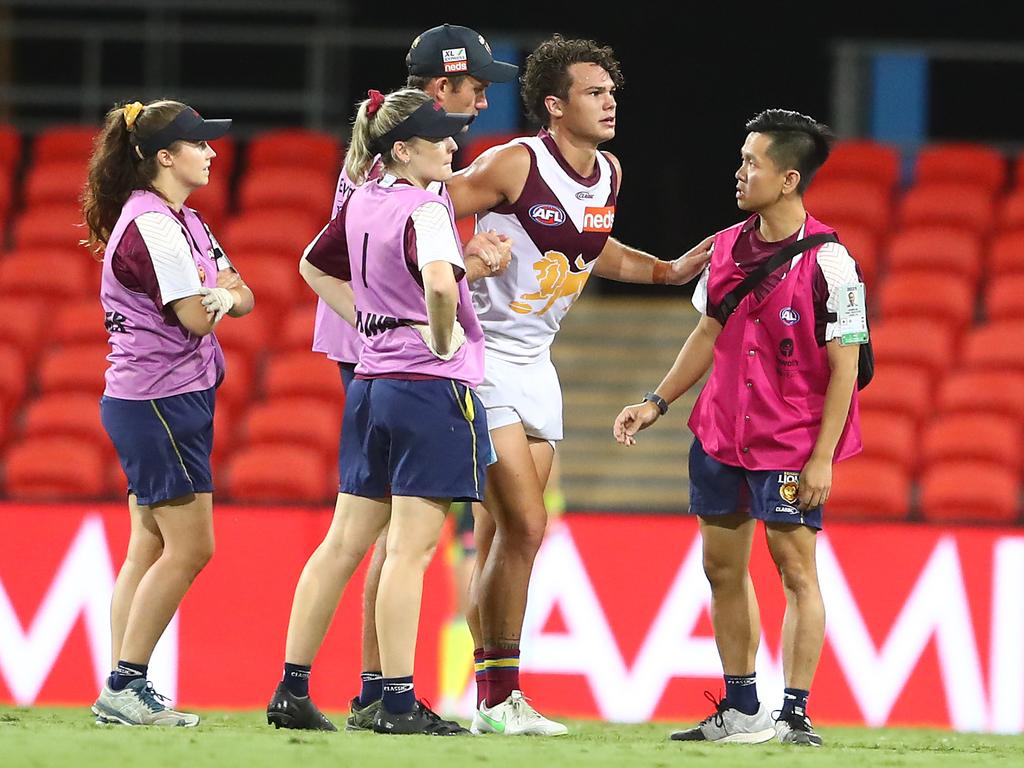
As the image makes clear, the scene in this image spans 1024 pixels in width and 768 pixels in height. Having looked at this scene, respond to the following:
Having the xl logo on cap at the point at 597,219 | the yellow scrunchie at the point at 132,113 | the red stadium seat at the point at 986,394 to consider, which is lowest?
the red stadium seat at the point at 986,394

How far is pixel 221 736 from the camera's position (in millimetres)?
4973

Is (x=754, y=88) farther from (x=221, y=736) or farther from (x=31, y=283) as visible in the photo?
(x=221, y=736)

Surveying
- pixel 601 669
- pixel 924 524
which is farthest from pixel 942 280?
pixel 601 669

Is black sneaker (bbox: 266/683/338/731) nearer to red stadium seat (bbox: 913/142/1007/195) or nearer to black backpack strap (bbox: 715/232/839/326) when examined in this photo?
black backpack strap (bbox: 715/232/839/326)

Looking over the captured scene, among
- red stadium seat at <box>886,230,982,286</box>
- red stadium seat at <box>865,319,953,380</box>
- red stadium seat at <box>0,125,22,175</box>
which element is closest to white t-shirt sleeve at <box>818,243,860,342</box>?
red stadium seat at <box>865,319,953,380</box>

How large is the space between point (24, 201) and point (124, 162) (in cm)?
702

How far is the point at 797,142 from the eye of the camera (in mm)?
5652

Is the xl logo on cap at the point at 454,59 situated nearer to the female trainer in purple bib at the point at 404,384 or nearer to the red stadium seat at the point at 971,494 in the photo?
the female trainer in purple bib at the point at 404,384

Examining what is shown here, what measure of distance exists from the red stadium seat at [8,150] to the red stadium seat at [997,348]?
6612 mm

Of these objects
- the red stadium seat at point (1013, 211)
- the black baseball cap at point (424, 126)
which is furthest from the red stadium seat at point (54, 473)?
the red stadium seat at point (1013, 211)

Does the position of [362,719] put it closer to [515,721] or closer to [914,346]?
[515,721]

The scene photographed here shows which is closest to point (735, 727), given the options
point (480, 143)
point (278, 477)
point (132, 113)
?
point (132, 113)

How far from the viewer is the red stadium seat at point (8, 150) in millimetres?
12102

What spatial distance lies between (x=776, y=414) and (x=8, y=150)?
8091 mm
